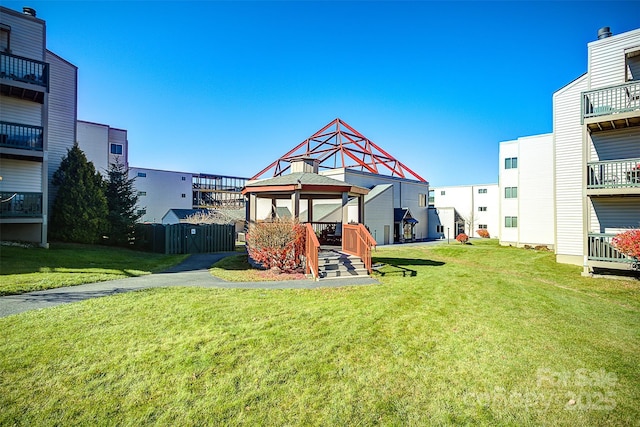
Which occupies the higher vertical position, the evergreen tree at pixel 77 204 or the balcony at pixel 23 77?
the balcony at pixel 23 77

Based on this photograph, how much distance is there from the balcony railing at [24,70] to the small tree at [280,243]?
14767 millimetres

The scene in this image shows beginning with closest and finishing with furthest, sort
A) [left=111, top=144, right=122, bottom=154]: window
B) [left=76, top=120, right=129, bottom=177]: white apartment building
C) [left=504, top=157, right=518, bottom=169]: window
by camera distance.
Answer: [left=76, top=120, right=129, bottom=177]: white apartment building < [left=504, top=157, right=518, bottom=169]: window < [left=111, top=144, right=122, bottom=154]: window

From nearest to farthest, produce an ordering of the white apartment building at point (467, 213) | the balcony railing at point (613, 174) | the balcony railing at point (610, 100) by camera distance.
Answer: the balcony railing at point (613, 174)
the balcony railing at point (610, 100)
the white apartment building at point (467, 213)

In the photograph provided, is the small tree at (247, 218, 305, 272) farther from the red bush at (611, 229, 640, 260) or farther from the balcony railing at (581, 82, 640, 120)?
the balcony railing at (581, 82, 640, 120)

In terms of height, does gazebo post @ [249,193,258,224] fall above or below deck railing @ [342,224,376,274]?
above

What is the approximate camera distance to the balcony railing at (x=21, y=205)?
15586 mm

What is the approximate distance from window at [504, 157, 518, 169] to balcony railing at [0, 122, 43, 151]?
3383 cm

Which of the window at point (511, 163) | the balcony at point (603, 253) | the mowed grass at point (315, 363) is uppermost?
the window at point (511, 163)

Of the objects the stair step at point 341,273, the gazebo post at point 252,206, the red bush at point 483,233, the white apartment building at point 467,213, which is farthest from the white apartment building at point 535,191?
the gazebo post at point 252,206

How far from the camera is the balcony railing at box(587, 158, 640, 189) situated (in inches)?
490

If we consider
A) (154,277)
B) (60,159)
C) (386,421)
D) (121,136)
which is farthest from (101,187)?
(386,421)

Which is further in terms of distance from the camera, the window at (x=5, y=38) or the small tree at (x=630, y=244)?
the window at (x=5, y=38)

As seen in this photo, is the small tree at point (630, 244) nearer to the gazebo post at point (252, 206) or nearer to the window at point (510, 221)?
the gazebo post at point (252, 206)

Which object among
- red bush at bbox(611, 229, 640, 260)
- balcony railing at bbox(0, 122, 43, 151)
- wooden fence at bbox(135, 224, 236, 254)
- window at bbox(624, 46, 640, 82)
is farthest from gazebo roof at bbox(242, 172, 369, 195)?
window at bbox(624, 46, 640, 82)
